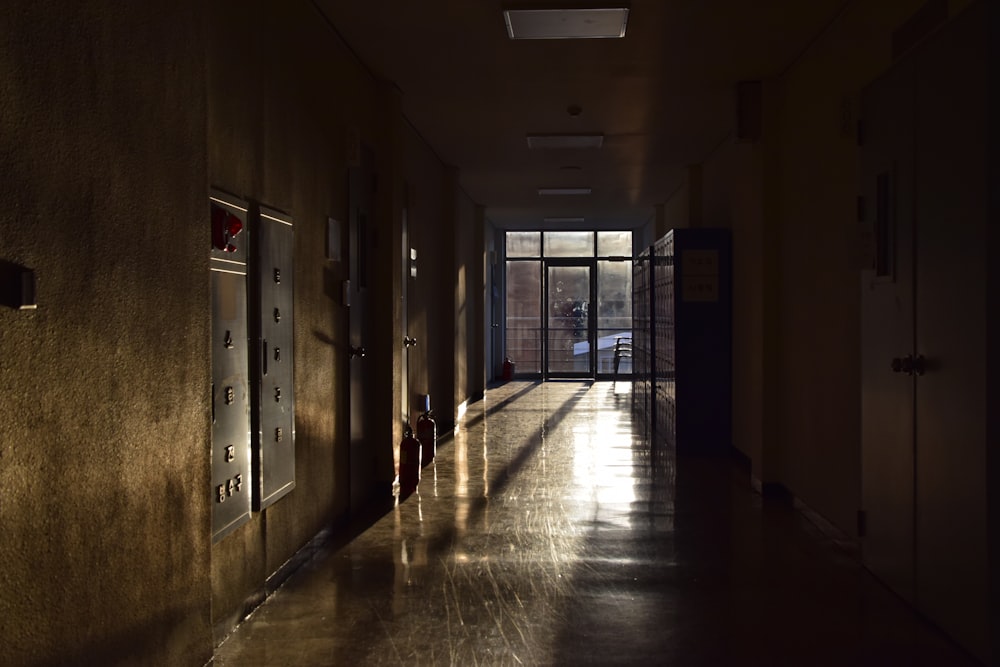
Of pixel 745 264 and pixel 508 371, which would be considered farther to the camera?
pixel 508 371

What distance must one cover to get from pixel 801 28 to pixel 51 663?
437cm

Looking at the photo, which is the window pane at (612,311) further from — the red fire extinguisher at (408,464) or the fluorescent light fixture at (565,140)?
the red fire extinguisher at (408,464)

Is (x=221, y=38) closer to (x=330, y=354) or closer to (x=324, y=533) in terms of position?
(x=330, y=354)

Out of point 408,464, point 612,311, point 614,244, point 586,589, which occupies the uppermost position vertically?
point 614,244

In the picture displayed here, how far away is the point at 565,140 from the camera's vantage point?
7336mm

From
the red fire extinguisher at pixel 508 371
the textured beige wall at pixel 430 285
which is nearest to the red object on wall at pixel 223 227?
the textured beige wall at pixel 430 285

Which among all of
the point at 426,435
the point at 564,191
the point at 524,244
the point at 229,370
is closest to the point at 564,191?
the point at 564,191

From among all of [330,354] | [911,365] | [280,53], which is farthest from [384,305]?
[911,365]

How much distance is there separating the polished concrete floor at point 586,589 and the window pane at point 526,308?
888 cm

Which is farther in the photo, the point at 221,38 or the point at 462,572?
the point at 462,572

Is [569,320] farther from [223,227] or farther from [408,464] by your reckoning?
[223,227]

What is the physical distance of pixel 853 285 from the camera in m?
4.11

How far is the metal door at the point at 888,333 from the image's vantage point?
3.26 meters

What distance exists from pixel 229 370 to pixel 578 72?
3.28m
